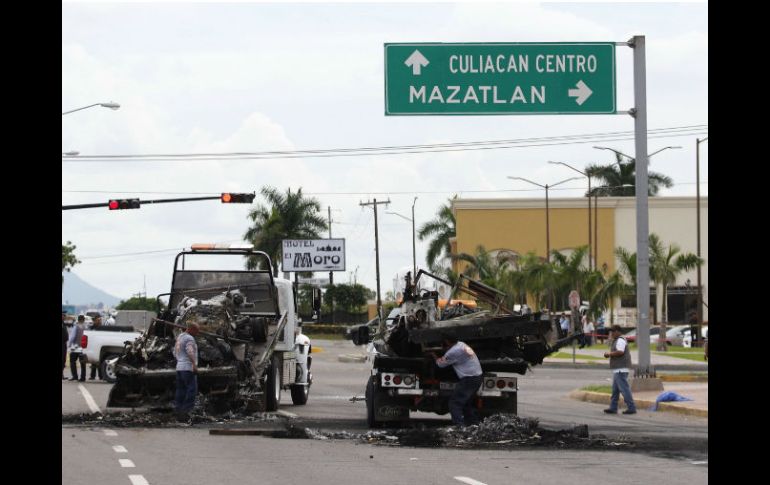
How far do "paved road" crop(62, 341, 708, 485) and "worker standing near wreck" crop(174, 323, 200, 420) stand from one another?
104 centimetres

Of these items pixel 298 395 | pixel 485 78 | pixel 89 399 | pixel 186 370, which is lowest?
pixel 89 399

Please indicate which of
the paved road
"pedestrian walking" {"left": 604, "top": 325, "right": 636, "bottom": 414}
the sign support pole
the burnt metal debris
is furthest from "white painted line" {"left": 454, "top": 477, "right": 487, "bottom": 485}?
the sign support pole

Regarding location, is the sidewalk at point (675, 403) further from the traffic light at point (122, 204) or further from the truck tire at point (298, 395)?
the traffic light at point (122, 204)

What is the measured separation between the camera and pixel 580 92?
22141 millimetres

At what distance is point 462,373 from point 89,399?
1028cm

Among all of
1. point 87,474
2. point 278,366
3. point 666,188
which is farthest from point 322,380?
point 666,188

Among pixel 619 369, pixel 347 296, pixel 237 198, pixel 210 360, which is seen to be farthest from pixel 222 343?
pixel 347 296

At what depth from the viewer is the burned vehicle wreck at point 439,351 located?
61.7 feet

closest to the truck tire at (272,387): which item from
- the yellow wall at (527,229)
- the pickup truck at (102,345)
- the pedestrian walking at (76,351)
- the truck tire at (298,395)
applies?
the truck tire at (298,395)

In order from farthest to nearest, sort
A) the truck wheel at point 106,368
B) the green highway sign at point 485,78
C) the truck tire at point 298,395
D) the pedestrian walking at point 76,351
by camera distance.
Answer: the pedestrian walking at point 76,351 < the truck wheel at point 106,368 < the truck tire at point 298,395 < the green highway sign at point 485,78

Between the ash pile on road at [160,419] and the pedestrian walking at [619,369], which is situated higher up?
the pedestrian walking at [619,369]

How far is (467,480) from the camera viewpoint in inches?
507

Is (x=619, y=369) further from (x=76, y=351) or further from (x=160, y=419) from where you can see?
(x=76, y=351)
